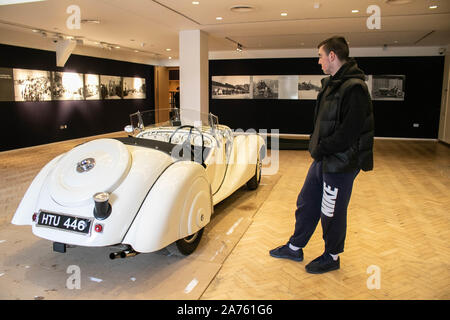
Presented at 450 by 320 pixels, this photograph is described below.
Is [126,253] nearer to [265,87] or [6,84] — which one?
[6,84]

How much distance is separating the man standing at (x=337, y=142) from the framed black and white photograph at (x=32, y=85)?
910cm

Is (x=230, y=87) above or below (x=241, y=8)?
below

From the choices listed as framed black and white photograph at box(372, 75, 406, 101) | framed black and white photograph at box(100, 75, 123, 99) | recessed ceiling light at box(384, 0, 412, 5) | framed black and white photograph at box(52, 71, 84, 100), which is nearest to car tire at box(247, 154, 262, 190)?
recessed ceiling light at box(384, 0, 412, 5)

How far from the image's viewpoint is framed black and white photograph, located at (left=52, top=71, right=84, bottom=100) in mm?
10562

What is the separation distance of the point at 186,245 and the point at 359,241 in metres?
1.75

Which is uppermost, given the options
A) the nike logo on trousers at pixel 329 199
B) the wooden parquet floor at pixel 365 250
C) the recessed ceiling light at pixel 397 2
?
the recessed ceiling light at pixel 397 2

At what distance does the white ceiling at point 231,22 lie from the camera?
21.0ft

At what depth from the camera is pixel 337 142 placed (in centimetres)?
254

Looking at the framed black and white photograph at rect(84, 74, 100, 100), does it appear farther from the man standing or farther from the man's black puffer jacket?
the man's black puffer jacket

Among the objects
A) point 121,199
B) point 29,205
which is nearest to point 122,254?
point 121,199

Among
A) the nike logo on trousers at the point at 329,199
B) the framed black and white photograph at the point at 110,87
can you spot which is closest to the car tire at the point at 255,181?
the nike logo on trousers at the point at 329,199

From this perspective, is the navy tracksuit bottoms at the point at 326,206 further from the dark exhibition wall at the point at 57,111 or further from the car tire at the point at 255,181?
the dark exhibition wall at the point at 57,111
